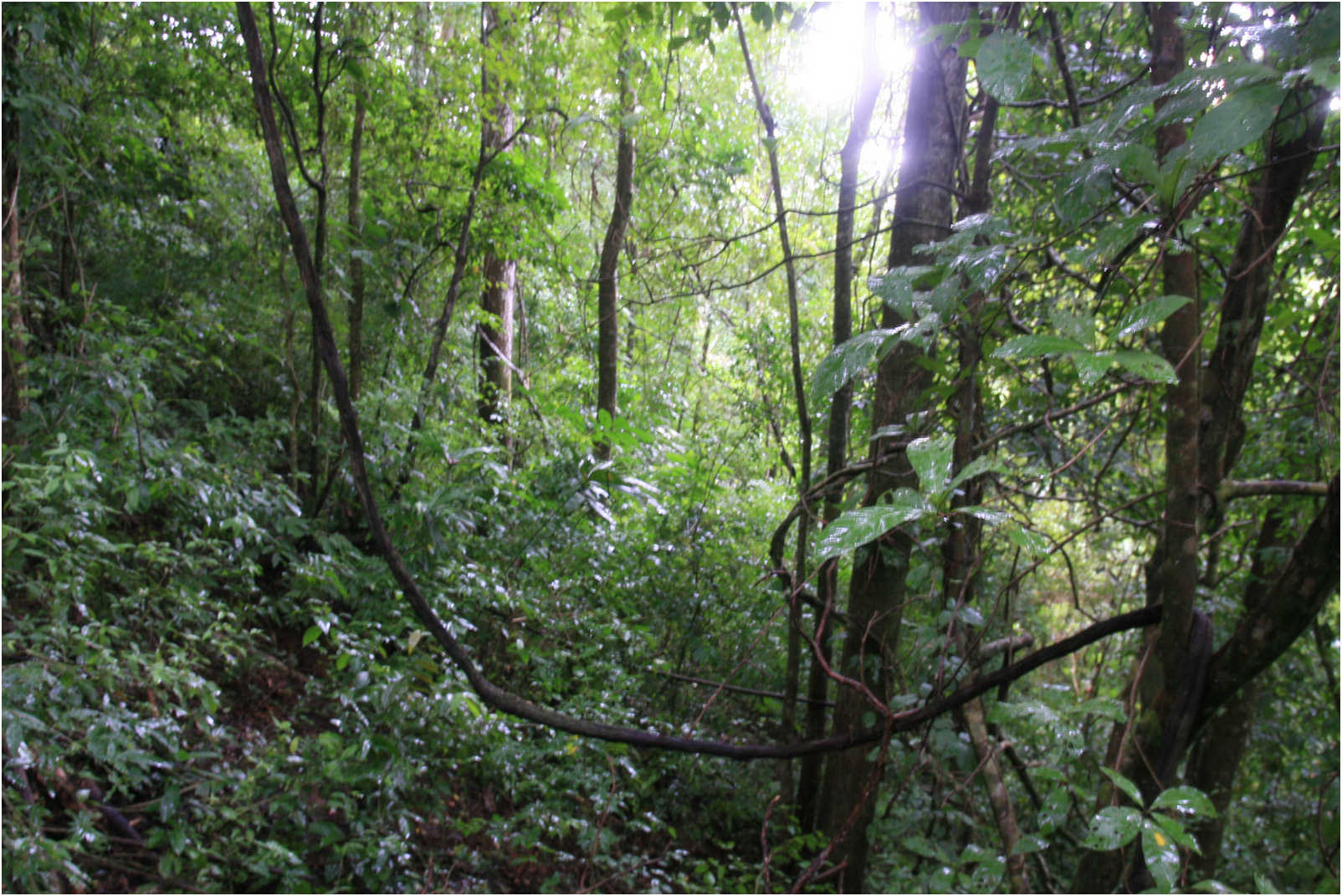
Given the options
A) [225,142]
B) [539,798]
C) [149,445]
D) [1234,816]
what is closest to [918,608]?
[539,798]

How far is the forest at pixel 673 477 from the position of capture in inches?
50.8

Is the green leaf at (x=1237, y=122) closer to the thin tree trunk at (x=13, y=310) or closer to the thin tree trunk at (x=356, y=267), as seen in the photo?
the thin tree trunk at (x=13, y=310)

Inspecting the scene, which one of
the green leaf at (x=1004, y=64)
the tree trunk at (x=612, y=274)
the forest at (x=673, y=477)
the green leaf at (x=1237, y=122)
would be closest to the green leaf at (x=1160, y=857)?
the forest at (x=673, y=477)

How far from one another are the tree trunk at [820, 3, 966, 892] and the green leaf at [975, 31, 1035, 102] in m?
1.00

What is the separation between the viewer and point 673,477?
13.5 ft

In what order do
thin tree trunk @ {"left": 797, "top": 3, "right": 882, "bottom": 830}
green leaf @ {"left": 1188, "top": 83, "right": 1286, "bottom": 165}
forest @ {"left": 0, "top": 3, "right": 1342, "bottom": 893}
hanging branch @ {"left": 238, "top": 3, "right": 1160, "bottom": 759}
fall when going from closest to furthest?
green leaf @ {"left": 1188, "top": 83, "right": 1286, "bottom": 165} < hanging branch @ {"left": 238, "top": 3, "right": 1160, "bottom": 759} < forest @ {"left": 0, "top": 3, "right": 1342, "bottom": 893} < thin tree trunk @ {"left": 797, "top": 3, "right": 882, "bottom": 830}

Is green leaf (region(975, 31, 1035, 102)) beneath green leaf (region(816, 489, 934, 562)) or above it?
above

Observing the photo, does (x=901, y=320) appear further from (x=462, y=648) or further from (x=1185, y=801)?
(x=462, y=648)

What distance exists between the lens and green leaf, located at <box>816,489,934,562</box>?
0.77 m

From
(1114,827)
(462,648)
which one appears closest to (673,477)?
(462,648)

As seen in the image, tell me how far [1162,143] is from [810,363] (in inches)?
158

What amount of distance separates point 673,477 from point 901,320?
7.11 ft

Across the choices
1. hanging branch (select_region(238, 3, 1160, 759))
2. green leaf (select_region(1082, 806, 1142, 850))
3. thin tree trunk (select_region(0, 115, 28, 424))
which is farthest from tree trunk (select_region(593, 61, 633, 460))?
green leaf (select_region(1082, 806, 1142, 850))

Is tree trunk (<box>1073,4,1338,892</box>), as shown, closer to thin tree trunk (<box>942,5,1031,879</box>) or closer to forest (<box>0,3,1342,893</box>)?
forest (<box>0,3,1342,893</box>)
